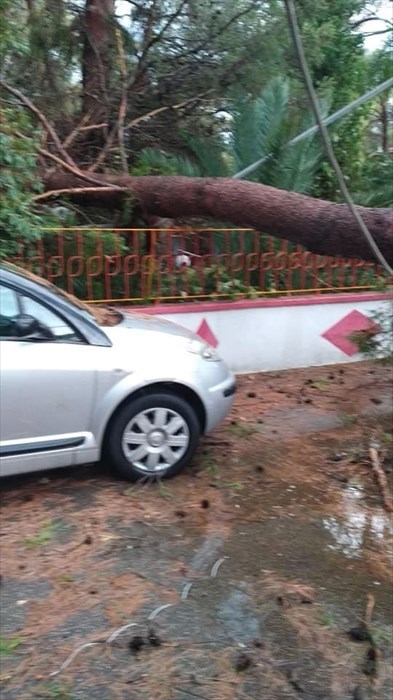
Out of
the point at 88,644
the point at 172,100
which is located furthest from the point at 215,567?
the point at 172,100

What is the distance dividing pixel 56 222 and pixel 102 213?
3.96 ft

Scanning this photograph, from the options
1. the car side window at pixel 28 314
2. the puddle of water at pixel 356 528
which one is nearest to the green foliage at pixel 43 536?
the car side window at pixel 28 314

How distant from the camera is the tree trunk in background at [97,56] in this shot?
9.29m

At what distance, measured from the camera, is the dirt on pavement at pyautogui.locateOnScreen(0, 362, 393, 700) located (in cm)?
300

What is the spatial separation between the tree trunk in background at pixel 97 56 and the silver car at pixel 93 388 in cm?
533

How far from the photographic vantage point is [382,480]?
195 inches

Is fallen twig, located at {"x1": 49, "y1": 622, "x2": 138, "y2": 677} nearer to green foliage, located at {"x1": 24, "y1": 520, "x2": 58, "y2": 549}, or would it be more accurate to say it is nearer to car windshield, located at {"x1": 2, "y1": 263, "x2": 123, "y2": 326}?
green foliage, located at {"x1": 24, "y1": 520, "x2": 58, "y2": 549}

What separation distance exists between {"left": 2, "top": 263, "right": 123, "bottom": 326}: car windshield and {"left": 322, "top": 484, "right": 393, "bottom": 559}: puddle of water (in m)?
1.94

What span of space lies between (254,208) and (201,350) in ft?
6.42

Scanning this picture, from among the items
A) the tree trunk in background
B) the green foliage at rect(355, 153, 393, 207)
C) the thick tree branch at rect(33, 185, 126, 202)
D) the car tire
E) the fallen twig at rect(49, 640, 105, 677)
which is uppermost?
the tree trunk in background

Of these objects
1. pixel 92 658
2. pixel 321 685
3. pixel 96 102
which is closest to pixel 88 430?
pixel 92 658

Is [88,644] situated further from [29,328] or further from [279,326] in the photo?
[279,326]

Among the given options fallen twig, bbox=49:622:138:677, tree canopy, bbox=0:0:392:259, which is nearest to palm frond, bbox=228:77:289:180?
tree canopy, bbox=0:0:392:259

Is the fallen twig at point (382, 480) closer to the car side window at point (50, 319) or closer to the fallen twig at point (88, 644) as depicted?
the fallen twig at point (88, 644)
